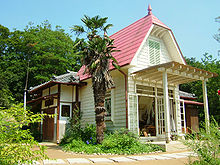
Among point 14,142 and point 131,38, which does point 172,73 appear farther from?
point 14,142

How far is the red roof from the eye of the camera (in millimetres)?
11072

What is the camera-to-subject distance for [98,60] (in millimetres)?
9805

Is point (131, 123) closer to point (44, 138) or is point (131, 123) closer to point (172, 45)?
point (172, 45)

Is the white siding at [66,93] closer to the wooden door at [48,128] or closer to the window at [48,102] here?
the wooden door at [48,128]

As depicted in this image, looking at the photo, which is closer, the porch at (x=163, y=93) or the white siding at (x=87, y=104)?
the porch at (x=163, y=93)

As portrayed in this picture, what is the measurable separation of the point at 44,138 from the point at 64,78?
4579 mm

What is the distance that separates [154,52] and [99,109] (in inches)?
207

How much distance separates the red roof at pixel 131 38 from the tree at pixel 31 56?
1170cm

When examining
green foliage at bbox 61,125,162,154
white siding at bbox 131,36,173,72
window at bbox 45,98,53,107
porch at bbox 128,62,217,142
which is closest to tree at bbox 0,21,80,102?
window at bbox 45,98,53,107

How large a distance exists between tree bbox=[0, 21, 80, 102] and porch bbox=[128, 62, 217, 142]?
14.3 metres

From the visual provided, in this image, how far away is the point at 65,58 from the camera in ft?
95.0

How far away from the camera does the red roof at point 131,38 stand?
11.1 meters

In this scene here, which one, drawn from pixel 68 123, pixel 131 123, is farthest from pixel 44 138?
pixel 131 123

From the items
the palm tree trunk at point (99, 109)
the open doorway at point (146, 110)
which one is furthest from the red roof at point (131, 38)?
the open doorway at point (146, 110)
